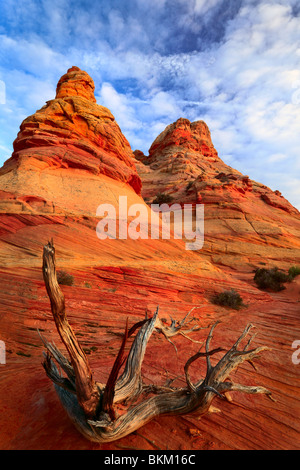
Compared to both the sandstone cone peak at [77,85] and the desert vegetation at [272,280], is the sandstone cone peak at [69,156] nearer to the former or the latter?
the sandstone cone peak at [77,85]

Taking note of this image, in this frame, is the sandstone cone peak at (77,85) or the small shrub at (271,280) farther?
the sandstone cone peak at (77,85)

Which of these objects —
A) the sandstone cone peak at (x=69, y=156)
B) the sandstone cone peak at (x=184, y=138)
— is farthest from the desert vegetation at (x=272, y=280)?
the sandstone cone peak at (x=184, y=138)

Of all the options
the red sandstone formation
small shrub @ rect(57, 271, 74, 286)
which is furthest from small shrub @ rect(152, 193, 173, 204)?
small shrub @ rect(57, 271, 74, 286)

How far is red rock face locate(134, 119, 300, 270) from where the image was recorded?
84.3ft

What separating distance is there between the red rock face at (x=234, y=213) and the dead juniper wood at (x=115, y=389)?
21910mm

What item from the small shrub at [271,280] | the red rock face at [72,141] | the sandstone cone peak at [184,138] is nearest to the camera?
the small shrub at [271,280]

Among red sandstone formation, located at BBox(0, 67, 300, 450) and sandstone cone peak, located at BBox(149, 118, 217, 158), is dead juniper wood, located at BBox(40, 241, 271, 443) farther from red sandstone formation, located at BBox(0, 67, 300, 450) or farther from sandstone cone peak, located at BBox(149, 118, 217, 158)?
sandstone cone peak, located at BBox(149, 118, 217, 158)

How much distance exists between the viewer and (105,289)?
9.84 meters

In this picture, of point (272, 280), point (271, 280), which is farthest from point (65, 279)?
point (272, 280)

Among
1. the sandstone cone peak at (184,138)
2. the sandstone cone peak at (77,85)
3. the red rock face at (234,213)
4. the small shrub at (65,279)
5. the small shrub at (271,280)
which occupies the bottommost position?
the small shrub at (271,280)

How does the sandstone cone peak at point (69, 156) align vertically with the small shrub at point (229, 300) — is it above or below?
above

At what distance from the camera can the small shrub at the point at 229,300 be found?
11945 mm

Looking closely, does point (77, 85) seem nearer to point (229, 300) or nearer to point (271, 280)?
point (229, 300)
